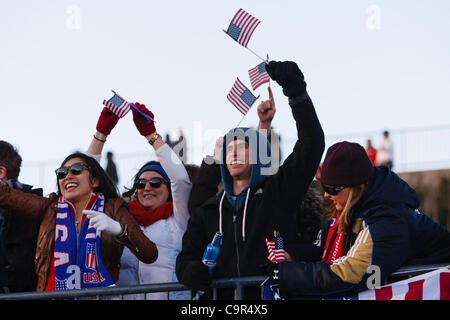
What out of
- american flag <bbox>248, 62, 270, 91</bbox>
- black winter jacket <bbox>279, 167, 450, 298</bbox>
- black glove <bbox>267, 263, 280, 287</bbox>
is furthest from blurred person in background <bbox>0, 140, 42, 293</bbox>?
black winter jacket <bbox>279, 167, 450, 298</bbox>

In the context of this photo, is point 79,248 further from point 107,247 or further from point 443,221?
point 443,221

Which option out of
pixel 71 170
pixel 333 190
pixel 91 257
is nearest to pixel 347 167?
pixel 333 190

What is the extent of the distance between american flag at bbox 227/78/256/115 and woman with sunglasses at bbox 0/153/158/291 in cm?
117

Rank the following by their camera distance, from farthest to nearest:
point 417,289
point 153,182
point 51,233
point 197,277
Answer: point 153,182
point 51,233
point 197,277
point 417,289

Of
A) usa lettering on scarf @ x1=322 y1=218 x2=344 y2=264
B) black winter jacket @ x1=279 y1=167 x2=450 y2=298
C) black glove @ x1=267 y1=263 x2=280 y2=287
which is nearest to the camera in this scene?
black winter jacket @ x1=279 y1=167 x2=450 y2=298

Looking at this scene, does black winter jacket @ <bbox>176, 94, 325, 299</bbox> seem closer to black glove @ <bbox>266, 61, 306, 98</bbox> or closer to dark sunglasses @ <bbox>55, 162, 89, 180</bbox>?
black glove @ <bbox>266, 61, 306, 98</bbox>

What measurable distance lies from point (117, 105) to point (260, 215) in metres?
1.82

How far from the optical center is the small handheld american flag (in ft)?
18.9

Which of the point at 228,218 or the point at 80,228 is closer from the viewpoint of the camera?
the point at 228,218

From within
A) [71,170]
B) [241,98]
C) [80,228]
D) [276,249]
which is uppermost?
[241,98]

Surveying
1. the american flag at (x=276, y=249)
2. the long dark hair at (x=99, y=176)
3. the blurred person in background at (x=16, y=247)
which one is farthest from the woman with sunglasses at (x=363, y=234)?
the blurred person in background at (x=16, y=247)

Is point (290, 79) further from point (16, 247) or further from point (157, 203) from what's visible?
point (16, 247)

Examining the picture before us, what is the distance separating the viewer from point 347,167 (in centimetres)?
395

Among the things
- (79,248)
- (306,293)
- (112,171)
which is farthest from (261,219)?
(112,171)
